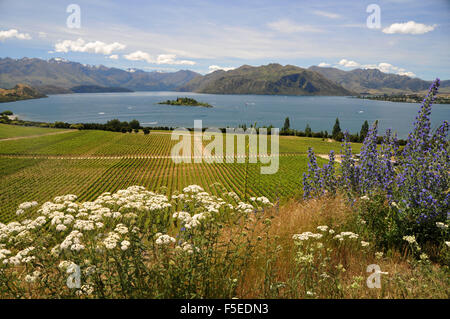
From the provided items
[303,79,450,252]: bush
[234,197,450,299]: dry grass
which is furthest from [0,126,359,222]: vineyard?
[234,197,450,299]: dry grass

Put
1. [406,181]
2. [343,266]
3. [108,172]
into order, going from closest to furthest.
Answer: [343,266]
[406,181]
[108,172]

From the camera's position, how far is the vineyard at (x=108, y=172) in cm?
4744

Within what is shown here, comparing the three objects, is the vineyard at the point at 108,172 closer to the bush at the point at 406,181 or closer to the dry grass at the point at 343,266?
the bush at the point at 406,181

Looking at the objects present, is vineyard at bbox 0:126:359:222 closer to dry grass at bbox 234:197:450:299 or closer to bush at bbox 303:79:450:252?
bush at bbox 303:79:450:252

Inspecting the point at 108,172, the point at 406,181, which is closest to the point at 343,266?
the point at 406,181

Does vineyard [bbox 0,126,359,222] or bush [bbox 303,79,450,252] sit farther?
vineyard [bbox 0,126,359,222]

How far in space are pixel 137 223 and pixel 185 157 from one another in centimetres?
7460

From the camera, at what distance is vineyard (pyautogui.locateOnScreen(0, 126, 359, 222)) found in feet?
156

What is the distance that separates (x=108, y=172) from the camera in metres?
61.4
